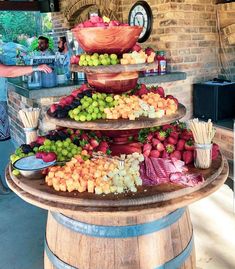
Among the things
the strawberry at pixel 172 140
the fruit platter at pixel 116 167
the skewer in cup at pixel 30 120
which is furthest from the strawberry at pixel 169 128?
the skewer in cup at pixel 30 120

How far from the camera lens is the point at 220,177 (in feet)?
6.22

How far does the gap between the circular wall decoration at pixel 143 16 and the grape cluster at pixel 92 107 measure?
9.39ft

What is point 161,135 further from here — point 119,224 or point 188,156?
point 119,224

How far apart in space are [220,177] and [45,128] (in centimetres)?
243

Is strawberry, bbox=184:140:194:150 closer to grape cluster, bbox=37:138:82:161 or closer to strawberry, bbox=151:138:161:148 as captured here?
strawberry, bbox=151:138:161:148

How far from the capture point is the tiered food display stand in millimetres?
1604

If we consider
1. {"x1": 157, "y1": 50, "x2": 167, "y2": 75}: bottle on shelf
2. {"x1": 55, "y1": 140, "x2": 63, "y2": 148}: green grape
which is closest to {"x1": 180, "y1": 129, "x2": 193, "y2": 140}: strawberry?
{"x1": 55, "y1": 140, "x2": 63, "y2": 148}: green grape

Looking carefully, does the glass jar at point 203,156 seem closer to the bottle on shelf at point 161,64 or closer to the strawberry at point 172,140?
the strawberry at point 172,140

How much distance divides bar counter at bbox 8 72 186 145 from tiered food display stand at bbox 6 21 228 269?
178 cm

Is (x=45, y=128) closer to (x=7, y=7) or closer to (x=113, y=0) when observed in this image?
(x=113, y=0)

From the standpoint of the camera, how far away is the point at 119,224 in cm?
167

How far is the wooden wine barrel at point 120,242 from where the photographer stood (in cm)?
167

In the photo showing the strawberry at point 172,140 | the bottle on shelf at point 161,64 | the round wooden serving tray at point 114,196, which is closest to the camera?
the round wooden serving tray at point 114,196

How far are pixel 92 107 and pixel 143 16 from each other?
3064 mm
